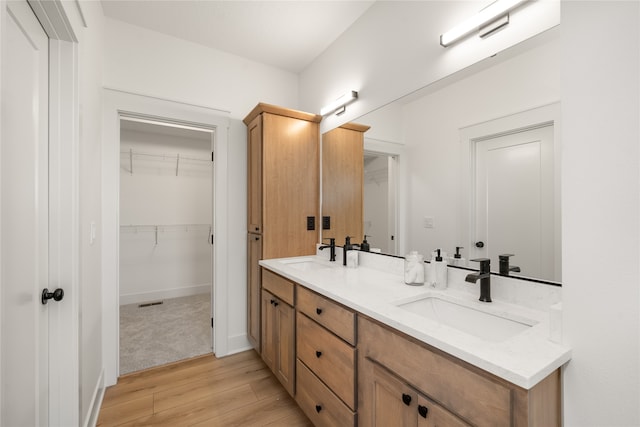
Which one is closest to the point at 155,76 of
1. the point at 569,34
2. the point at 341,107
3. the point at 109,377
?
the point at 341,107

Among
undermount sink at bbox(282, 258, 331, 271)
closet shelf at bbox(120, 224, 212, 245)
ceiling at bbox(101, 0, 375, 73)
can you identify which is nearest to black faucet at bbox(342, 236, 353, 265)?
undermount sink at bbox(282, 258, 331, 271)

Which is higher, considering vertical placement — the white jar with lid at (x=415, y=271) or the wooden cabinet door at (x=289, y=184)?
the wooden cabinet door at (x=289, y=184)

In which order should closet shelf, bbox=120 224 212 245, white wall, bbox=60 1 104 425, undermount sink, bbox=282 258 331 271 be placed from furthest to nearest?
closet shelf, bbox=120 224 212 245 → undermount sink, bbox=282 258 331 271 → white wall, bbox=60 1 104 425

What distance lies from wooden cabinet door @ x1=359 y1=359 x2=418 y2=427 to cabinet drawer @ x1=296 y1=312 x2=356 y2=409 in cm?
9

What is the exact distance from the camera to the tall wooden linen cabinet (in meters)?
2.35

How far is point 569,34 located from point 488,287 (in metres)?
0.93

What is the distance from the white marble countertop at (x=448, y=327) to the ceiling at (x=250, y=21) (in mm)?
1876

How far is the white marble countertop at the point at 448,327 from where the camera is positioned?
73 cm

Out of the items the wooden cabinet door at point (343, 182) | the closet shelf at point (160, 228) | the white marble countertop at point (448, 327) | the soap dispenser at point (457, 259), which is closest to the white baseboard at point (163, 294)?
the closet shelf at point (160, 228)

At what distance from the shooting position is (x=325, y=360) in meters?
1.44

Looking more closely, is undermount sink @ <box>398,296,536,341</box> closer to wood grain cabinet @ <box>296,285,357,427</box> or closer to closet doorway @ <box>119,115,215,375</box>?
wood grain cabinet @ <box>296,285,357,427</box>

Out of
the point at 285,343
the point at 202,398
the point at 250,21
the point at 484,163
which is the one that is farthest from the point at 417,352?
the point at 250,21

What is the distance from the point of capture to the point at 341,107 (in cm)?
231

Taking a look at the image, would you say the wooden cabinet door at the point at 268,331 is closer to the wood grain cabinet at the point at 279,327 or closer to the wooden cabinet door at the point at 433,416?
the wood grain cabinet at the point at 279,327
